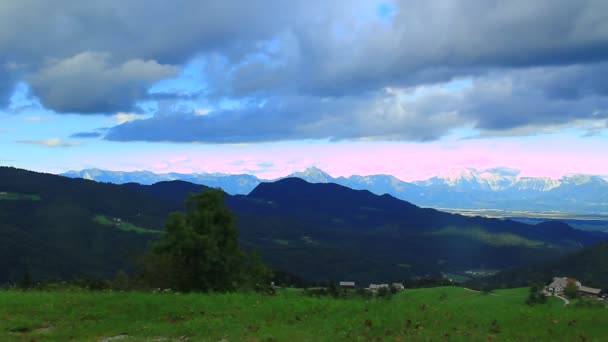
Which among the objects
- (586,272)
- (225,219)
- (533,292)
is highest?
(225,219)

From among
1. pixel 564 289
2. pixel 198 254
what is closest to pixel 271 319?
pixel 198 254

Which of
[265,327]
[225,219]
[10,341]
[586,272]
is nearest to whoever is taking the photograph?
[10,341]

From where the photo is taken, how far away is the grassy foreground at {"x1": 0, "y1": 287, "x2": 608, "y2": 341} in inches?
575

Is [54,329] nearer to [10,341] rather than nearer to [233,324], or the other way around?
[10,341]

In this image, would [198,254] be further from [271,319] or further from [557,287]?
[557,287]

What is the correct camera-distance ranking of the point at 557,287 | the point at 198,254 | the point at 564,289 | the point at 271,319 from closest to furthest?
the point at 271,319
the point at 198,254
the point at 564,289
the point at 557,287

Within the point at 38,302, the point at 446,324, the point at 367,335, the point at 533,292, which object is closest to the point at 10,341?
the point at 38,302

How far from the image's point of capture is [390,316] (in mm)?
16781

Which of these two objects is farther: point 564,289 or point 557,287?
point 557,287

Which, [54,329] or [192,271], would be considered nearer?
[54,329]

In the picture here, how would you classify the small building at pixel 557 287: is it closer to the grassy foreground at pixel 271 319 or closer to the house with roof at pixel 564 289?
the house with roof at pixel 564 289

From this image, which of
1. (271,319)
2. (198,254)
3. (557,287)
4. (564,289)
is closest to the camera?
(271,319)

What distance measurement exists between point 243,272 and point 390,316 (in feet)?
74.8

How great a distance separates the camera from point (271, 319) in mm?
16625
